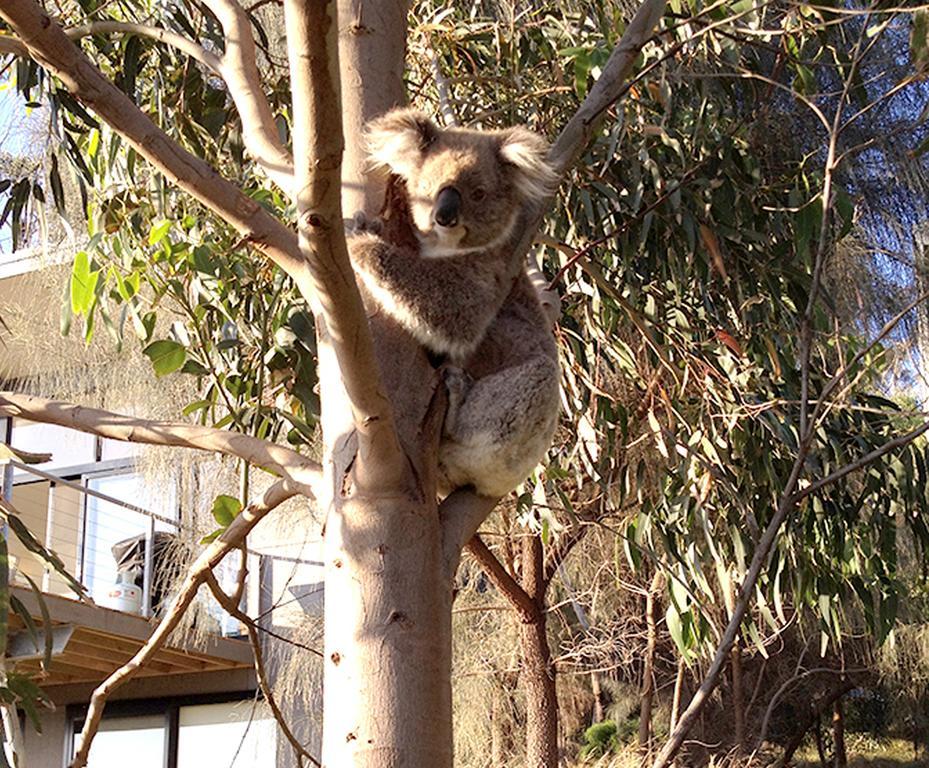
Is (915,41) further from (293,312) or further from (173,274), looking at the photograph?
(173,274)

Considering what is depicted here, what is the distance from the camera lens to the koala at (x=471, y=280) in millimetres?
1612

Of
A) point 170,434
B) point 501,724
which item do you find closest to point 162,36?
point 170,434

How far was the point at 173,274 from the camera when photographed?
2.53m

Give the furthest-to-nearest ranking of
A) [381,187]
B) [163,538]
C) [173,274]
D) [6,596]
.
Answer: [163,538]
[173,274]
[381,187]
[6,596]

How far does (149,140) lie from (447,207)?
1.84 feet

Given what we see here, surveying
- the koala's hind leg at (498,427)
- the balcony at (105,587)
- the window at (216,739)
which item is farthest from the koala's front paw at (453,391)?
the window at (216,739)

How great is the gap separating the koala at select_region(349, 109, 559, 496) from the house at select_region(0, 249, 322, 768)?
3.40m

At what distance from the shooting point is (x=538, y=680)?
4.11m

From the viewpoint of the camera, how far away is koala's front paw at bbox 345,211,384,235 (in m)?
1.59

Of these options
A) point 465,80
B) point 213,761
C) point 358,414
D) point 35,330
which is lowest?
point 213,761

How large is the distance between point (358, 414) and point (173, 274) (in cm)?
150

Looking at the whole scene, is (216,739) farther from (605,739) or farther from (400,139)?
(400,139)

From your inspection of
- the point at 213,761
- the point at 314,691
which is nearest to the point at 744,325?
the point at 314,691

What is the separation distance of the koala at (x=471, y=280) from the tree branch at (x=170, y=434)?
237 mm
